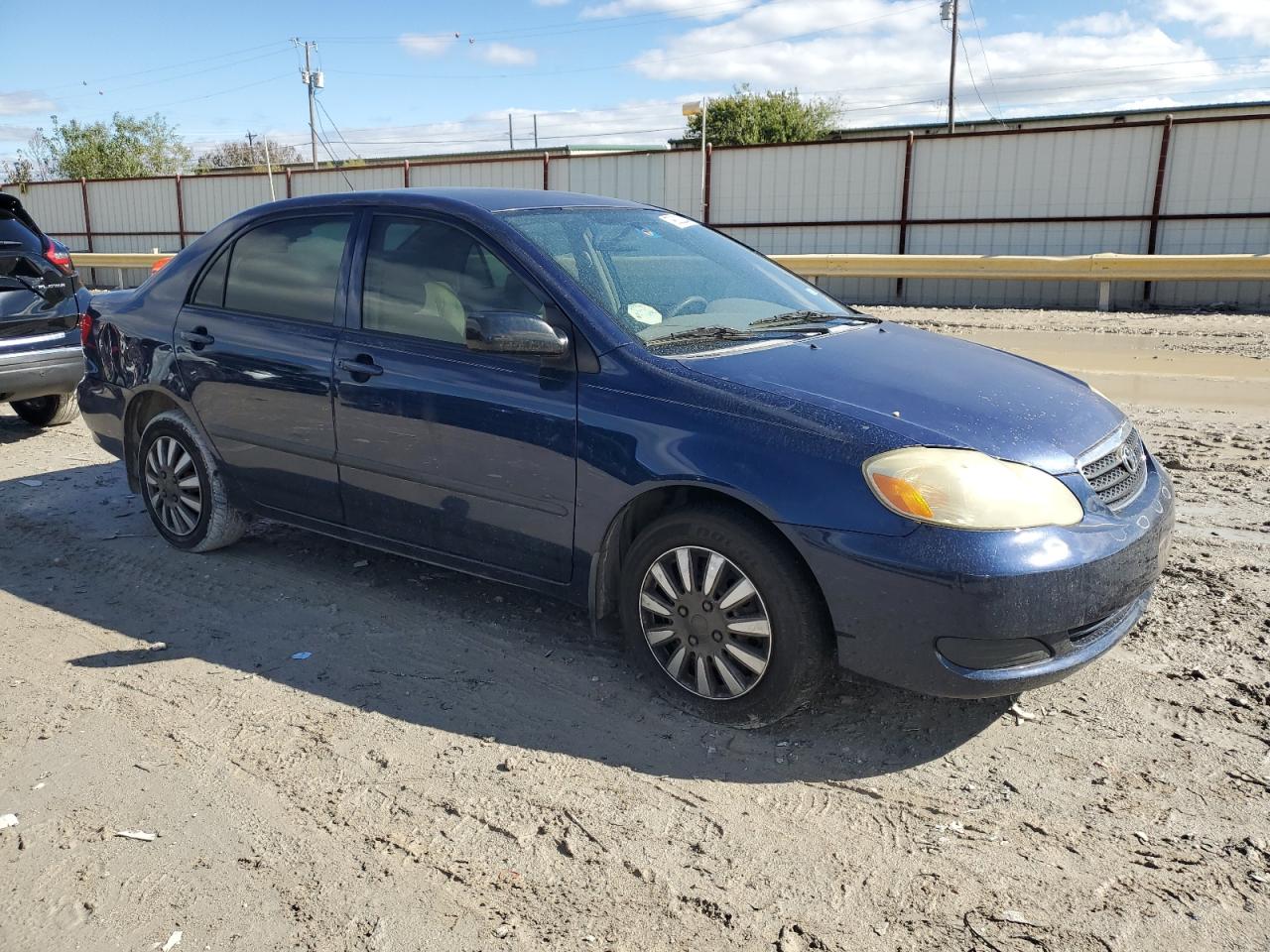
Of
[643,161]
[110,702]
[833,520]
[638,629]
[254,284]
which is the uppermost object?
[643,161]

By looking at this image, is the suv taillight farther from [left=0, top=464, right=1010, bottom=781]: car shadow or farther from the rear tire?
[left=0, top=464, right=1010, bottom=781]: car shadow

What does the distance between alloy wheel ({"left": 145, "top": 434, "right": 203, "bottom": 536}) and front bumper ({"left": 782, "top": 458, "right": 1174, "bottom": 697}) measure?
3.25 m

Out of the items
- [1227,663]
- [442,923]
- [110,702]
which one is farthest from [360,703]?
[1227,663]

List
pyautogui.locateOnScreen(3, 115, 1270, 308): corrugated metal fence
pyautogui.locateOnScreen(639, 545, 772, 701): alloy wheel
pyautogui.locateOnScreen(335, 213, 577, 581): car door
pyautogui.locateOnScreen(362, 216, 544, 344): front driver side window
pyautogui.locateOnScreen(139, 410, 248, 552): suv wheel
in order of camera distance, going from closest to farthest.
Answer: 1. pyautogui.locateOnScreen(639, 545, 772, 701): alloy wheel
2. pyautogui.locateOnScreen(335, 213, 577, 581): car door
3. pyautogui.locateOnScreen(362, 216, 544, 344): front driver side window
4. pyautogui.locateOnScreen(139, 410, 248, 552): suv wheel
5. pyautogui.locateOnScreen(3, 115, 1270, 308): corrugated metal fence

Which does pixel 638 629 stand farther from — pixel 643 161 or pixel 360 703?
pixel 643 161

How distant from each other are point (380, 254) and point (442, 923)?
8.96ft

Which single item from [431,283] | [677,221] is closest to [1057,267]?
[677,221]

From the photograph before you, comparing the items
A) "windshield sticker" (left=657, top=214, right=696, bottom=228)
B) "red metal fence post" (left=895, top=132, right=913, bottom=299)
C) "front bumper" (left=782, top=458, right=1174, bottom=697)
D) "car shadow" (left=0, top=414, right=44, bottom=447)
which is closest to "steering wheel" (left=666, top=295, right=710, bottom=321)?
"windshield sticker" (left=657, top=214, right=696, bottom=228)

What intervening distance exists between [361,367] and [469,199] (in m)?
0.81

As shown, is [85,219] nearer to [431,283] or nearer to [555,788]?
[431,283]

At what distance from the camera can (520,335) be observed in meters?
3.59

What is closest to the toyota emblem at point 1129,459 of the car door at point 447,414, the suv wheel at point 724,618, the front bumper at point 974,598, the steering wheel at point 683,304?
the front bumper at point 974,598

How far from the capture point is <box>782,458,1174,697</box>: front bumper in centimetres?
296

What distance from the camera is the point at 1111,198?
17484 mm
